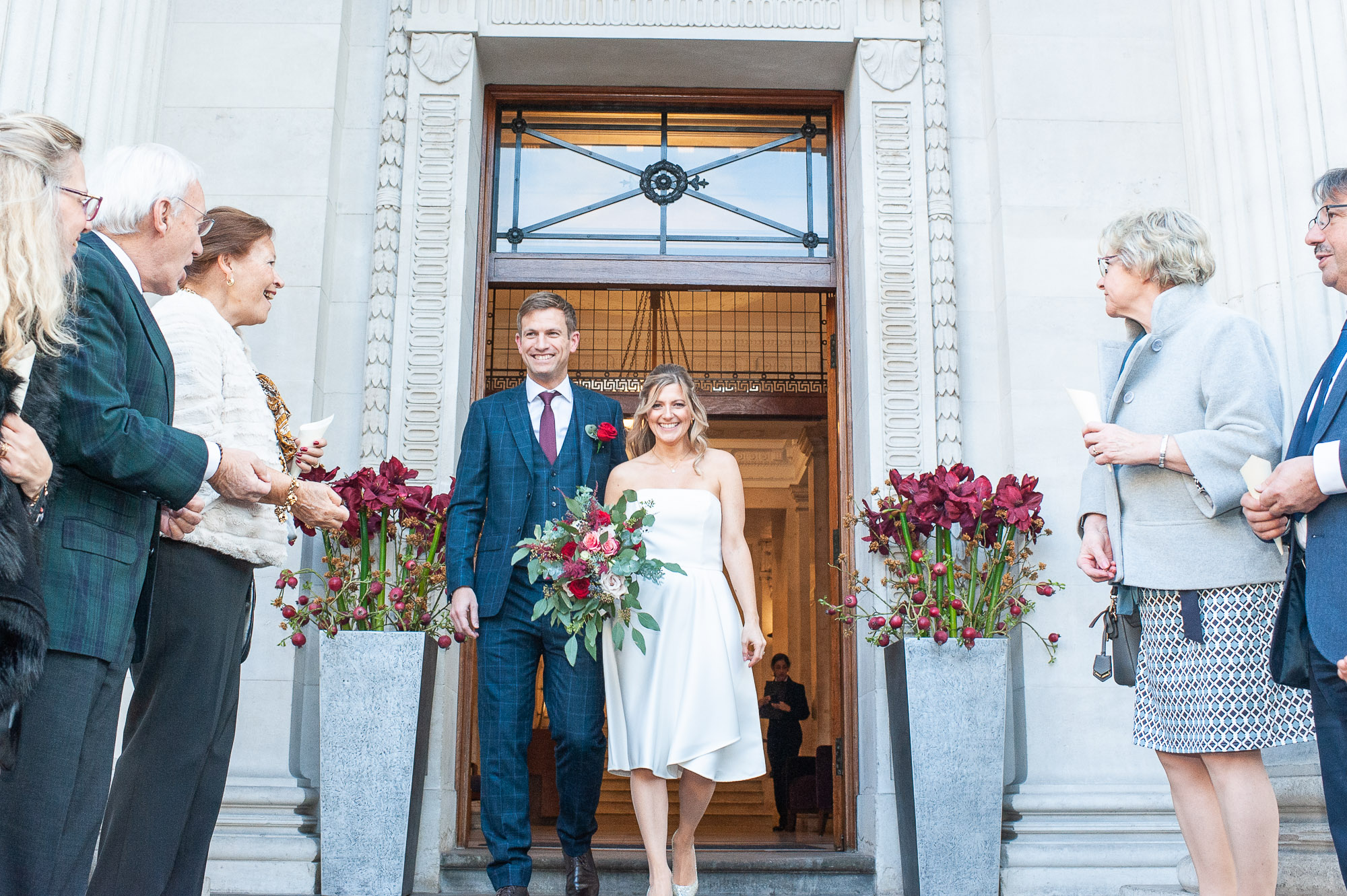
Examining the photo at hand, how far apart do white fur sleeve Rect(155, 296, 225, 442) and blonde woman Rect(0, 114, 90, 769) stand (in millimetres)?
684

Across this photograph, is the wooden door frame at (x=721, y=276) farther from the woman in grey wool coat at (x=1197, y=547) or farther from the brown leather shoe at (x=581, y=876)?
the woman in grey wool coat at (x=1197, y=547)

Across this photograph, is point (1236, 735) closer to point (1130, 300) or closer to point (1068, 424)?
point (1130, 300)

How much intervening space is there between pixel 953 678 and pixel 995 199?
2306 millimetres

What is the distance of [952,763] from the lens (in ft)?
13.8

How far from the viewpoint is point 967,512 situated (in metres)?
4.42

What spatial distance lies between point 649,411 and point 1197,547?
2.06 metres

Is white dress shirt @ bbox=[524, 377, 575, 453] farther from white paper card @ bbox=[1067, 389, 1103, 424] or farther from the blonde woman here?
the blonde woman

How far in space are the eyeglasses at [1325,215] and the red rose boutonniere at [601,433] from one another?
7.79 ft

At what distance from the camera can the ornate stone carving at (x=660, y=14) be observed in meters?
5.54

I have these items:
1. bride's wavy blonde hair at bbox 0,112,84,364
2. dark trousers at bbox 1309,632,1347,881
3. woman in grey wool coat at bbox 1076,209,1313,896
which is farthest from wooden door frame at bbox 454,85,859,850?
bride's wavy blonde hair at bbox 0,112,84,364

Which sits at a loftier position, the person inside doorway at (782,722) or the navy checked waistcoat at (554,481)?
the navy checked waistcoat at (554,481)

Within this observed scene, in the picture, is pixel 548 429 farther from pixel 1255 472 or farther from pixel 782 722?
pixel 782 722

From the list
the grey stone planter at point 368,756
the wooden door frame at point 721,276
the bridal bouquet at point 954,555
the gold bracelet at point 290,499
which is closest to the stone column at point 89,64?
the wooden door frame at point 721,276

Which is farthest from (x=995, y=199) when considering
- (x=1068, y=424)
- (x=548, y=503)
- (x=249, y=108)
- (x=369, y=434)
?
(x=249, y=108)
